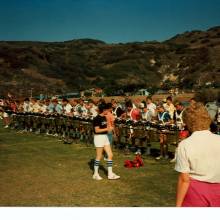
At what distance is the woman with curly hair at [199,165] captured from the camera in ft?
11.9

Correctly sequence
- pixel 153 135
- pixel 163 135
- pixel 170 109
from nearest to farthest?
pixel 163 135
pixel 153 135
pixel 170 109

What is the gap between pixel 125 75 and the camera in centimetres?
4597

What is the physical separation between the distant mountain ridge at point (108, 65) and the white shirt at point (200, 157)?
24814 millimetres

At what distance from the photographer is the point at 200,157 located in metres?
3.62

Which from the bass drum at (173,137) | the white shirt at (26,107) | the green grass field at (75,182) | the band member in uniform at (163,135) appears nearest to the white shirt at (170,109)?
the band member in uniform at (163,135)

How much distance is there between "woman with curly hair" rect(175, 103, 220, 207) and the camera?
3.61 metres

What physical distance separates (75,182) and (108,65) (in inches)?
1752

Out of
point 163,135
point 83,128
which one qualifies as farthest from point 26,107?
point 163,135

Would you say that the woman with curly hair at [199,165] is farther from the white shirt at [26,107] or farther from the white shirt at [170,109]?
the white shirt at [26,107]

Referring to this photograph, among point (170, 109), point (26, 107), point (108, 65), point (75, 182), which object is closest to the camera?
point (75, 182)

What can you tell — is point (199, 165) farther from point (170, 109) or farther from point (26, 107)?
point (26, 107)

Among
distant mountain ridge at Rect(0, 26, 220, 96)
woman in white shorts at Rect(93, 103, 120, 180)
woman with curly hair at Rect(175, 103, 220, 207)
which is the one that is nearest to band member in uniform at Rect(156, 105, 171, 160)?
woman in white shorts at Rect(93, 103, 120, 180)

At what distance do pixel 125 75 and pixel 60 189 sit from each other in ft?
126

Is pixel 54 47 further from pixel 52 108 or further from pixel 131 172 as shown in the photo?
pixel 131 172
